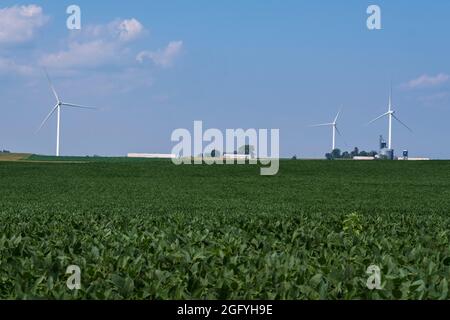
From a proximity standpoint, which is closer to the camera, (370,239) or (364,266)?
(364,266)

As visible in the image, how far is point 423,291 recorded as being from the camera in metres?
6.52

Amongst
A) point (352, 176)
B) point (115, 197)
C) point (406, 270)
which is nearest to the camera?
point (406, 270)

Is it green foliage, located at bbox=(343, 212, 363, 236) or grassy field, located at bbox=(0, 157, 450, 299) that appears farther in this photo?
green foliage, located at bbox=(343, 212, 363, 236)

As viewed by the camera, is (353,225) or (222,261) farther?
(353,225)

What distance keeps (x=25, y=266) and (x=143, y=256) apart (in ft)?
4.67

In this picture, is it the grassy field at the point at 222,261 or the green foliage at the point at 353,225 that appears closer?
the grassy field at the point at 222,261

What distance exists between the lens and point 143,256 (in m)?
8.61

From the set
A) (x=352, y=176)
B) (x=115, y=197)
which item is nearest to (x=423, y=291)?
(x=115, y=197)
